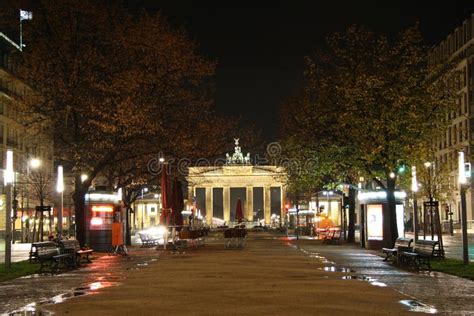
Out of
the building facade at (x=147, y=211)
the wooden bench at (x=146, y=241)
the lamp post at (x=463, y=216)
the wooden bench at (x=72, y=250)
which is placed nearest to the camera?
the lamp post at (x=463, y=216)

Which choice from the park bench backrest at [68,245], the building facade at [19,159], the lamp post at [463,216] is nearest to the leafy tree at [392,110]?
the lamp post at [463,216]

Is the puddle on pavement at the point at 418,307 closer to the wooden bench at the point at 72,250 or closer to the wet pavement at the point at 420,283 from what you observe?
the wet pavement at the point at 420,283

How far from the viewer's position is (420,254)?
27141mm

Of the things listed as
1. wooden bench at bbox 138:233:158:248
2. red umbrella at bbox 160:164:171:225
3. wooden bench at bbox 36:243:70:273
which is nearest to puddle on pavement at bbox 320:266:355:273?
wooden bench at bbox 36:243:70:273

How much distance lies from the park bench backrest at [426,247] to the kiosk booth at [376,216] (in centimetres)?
1236

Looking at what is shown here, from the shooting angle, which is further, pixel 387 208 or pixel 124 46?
pixel 387 208

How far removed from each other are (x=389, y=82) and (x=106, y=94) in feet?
42.5

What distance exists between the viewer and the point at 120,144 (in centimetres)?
3841

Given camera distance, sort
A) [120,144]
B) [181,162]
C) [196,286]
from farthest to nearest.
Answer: [181,162]
[120,144]
[196,286]

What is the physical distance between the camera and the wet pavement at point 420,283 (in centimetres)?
1591

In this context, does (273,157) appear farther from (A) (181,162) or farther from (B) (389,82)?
(B) (389,82)

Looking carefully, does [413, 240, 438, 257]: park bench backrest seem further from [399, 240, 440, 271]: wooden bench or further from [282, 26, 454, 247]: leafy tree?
[282, 26, 454, 247]: leafy tree

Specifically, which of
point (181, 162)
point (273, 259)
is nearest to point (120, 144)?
point (181, 162)

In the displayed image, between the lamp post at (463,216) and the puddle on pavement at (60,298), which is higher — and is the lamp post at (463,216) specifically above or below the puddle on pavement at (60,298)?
above
